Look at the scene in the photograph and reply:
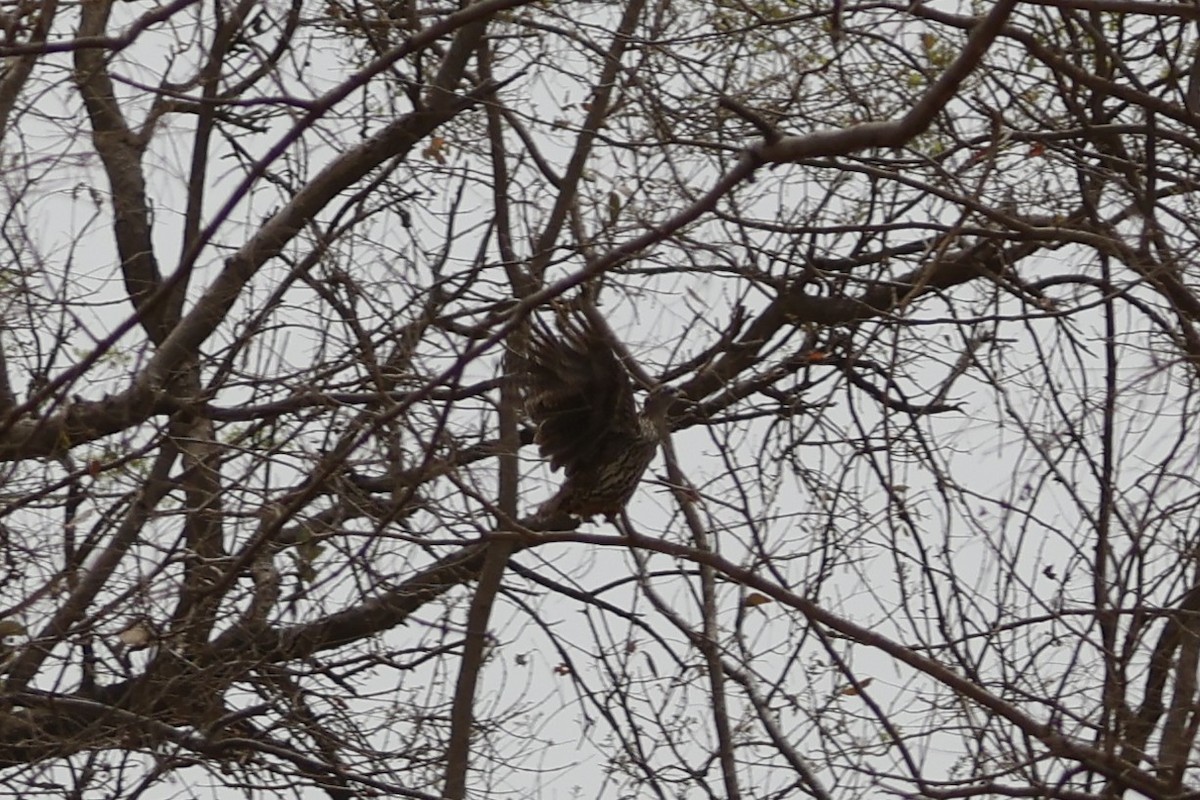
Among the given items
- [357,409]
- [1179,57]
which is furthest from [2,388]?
[1179,57]

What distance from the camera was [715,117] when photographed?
A: 5.58 meters

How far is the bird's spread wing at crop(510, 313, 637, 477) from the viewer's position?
503cm

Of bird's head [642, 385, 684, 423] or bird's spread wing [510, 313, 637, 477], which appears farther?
bird's head [642, 385, 684, 423]

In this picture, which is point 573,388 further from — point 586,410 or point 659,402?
point 659,402

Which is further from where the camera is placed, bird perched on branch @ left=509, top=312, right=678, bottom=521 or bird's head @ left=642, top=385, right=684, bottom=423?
bird's head @ left=642, top=385, right=684, bottom=423

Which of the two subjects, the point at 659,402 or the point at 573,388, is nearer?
the point at 573,388

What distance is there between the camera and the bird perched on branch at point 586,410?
16.5 feet

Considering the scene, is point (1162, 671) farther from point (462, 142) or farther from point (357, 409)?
point (462, 142)

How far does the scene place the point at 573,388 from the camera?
5109mm

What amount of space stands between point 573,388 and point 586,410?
0.10 metres

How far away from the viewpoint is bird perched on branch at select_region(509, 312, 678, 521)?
16.5 ft

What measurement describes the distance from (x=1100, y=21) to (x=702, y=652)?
2.43 meters

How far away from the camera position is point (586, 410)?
5.18m

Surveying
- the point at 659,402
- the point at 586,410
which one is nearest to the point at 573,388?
the point at 586,410
